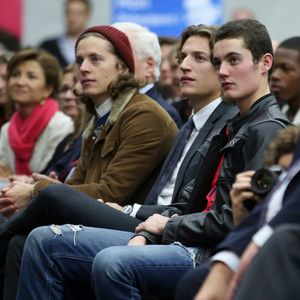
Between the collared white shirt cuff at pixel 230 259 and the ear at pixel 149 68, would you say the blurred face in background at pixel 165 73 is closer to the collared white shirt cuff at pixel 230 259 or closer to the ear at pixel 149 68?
the ear at pixel 149 68

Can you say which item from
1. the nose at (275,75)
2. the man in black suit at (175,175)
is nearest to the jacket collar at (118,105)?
the man in black suit at (175,175)

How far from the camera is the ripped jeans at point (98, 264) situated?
470cm

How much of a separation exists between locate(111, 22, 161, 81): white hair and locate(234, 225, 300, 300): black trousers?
10.6 ft

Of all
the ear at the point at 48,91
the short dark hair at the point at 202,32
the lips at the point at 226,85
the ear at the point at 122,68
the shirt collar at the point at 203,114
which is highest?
the short dark hair at the point at 202,32

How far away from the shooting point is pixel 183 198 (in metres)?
5.34

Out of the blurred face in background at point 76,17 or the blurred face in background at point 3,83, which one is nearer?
the blurred face in background at point 3,83

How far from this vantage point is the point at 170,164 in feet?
18.5

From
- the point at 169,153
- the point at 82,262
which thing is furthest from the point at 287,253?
the point at 169,153

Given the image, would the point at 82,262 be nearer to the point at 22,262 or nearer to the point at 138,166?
the point at 22,262

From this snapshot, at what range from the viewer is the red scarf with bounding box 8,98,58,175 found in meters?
7.91

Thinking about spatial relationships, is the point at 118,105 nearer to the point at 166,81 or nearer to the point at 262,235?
the point at 262,235

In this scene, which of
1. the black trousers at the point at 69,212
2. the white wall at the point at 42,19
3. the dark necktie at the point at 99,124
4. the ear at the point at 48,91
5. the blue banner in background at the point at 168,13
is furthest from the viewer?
the white wall at the point at 42,19

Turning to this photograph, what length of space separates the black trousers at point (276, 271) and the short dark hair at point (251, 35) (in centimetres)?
Answer: 177

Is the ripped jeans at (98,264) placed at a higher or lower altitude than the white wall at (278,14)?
lower
